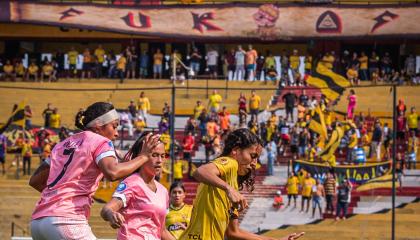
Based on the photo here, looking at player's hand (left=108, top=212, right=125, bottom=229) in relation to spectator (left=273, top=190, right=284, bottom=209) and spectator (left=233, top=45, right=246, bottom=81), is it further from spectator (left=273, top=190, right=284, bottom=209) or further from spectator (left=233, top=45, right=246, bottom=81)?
spectator (left=233, top=45, right=246, bottom=81)

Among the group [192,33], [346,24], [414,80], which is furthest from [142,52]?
[414,80]

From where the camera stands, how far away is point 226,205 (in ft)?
26.0

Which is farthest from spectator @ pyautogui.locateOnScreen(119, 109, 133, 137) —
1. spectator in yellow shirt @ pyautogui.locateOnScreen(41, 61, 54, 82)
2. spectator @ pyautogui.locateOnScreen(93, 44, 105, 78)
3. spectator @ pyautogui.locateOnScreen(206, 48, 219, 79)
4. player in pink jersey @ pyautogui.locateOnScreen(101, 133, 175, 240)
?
player in pink jersey @ pyautogui.locateOnScreen(101, 133, 175, 240)

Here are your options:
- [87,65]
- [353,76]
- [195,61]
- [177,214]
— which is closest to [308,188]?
[353,76]

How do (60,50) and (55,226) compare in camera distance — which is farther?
(60,50)

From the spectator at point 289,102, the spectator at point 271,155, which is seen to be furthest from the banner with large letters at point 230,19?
the spectator at point 271,155

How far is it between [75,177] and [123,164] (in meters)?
0.38

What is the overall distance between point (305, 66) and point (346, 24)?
3545 mm

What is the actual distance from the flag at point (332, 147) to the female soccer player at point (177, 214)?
615 inches

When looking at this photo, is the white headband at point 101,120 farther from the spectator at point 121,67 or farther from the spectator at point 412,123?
the spectator at point 121,67

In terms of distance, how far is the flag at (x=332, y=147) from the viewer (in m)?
26.6

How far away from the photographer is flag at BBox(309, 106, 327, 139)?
89.7ft

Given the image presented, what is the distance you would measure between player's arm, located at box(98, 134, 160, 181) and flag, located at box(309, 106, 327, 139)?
19.8 m

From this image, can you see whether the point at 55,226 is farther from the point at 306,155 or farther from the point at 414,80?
the point at 414,80
